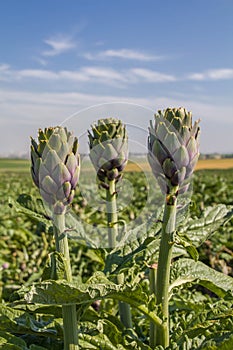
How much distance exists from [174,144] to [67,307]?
16.9 inches

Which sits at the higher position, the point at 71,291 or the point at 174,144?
the point at 174,144

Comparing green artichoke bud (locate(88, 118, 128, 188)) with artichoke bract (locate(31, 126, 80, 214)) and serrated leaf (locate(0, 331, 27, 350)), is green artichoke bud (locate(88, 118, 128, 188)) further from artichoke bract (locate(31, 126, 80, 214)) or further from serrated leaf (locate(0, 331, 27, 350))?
serrated leaf (locate(0, 331, 27, 350))

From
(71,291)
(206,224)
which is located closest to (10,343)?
(71,291)

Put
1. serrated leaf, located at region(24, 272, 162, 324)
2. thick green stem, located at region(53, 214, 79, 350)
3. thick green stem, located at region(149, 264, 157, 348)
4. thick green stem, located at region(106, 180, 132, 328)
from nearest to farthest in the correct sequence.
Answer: serrated leaf, located at region(24, 272, 162, 324) → thick green stem, located at region(53, 214, 79, 350) → thick green stem, located at region(149, 264, 157, 348) → thick green stem, located at region(106, 180, 132, 328)

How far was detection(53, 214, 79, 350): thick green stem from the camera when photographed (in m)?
1.08

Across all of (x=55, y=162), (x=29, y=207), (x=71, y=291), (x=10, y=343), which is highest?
(x=55, y=162)

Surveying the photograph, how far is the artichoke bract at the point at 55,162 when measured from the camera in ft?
3.25

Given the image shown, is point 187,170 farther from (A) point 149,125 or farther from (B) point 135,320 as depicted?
(B) point 135,320

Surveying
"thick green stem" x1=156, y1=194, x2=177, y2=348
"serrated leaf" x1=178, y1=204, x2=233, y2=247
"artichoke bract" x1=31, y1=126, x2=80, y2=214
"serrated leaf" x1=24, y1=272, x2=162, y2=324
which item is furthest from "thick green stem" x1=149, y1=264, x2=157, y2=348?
"artichoke bract" x1=31, y1=126, x2=80, y2=214

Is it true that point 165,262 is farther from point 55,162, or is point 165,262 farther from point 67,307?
point 55,162

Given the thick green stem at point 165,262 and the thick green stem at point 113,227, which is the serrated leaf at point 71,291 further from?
the thick green stem at point 113,227

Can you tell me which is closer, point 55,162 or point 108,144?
point 55,162

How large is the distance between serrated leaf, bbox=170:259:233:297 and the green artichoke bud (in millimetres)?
317

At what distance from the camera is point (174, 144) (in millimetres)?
1051
